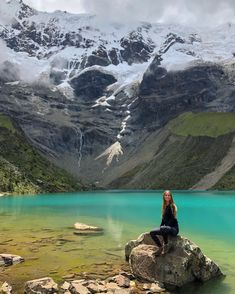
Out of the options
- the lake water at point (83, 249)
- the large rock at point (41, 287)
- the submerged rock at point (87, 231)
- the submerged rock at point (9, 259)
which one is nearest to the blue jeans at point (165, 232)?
the lake water at point (83, 249)

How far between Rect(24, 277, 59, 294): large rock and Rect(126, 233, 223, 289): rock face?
18.1 ft

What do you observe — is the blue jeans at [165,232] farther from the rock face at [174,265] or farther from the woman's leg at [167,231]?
the rock face at [174,265]

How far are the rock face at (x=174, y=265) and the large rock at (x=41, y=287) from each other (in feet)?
18.1

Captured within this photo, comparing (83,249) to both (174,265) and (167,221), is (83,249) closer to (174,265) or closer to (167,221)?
(167,221)

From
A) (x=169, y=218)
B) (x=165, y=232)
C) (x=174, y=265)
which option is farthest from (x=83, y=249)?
(x=174, y=265)

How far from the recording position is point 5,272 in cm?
2984

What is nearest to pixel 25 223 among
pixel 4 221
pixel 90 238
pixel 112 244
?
pixel 4 221

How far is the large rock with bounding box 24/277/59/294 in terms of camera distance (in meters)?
24.8

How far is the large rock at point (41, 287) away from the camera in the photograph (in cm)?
2475

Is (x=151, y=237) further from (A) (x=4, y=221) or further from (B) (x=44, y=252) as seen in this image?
(A) (x=4, y=221)

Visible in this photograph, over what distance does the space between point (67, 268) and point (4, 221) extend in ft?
115

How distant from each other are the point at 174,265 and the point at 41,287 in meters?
7.64

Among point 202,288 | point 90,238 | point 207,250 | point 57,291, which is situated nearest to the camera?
point 57,291

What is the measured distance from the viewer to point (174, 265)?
2814 cm
